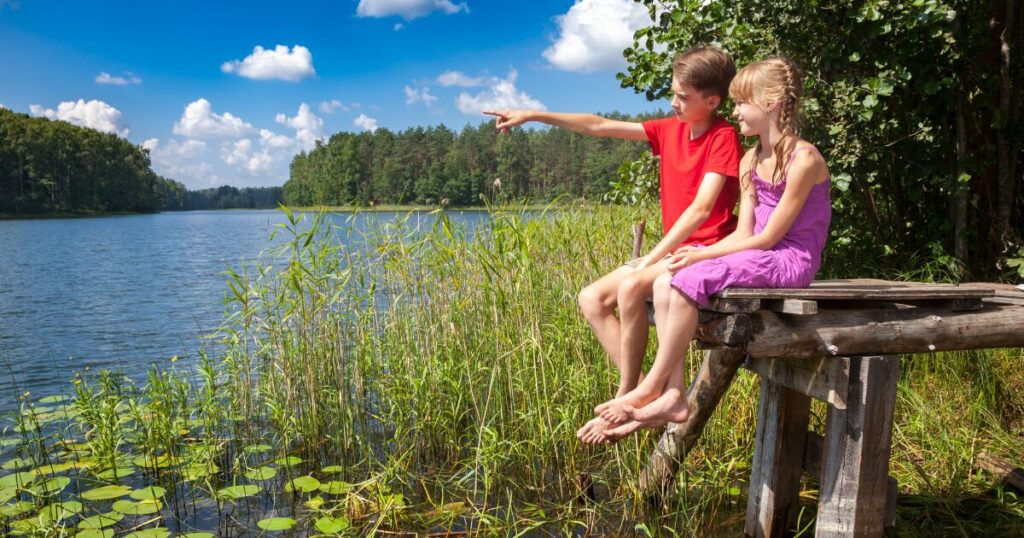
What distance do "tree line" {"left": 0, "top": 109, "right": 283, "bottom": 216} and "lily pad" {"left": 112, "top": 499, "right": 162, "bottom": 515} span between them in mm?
65758

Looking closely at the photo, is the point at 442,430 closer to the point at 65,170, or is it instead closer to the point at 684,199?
the point at 684,199

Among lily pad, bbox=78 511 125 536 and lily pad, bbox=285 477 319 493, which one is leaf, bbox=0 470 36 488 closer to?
lily pad, bbox=78 511 125 536

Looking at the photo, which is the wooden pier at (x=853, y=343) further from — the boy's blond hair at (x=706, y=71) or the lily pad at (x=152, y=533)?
the lily pad at (x=152, y=533)

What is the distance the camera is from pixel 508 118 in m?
3.50

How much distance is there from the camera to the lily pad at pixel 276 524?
3695mm

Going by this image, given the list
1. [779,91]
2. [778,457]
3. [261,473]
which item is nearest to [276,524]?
[261,473]

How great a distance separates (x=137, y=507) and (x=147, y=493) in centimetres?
12

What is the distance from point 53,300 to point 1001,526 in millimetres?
15196

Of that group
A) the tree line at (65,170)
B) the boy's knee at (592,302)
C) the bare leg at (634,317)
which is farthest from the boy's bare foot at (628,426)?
the tree line at (65,170)

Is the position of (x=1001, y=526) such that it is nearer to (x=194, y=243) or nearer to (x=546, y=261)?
(x=546, y=261)

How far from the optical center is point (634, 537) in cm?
344

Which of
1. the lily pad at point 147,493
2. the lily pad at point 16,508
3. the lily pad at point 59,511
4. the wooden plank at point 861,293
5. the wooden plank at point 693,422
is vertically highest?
the wooden plank at point 861,293

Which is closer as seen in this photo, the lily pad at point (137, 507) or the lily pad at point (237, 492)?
the lily pad at point (137, 507)

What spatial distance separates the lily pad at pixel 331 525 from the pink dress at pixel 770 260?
2114mm
